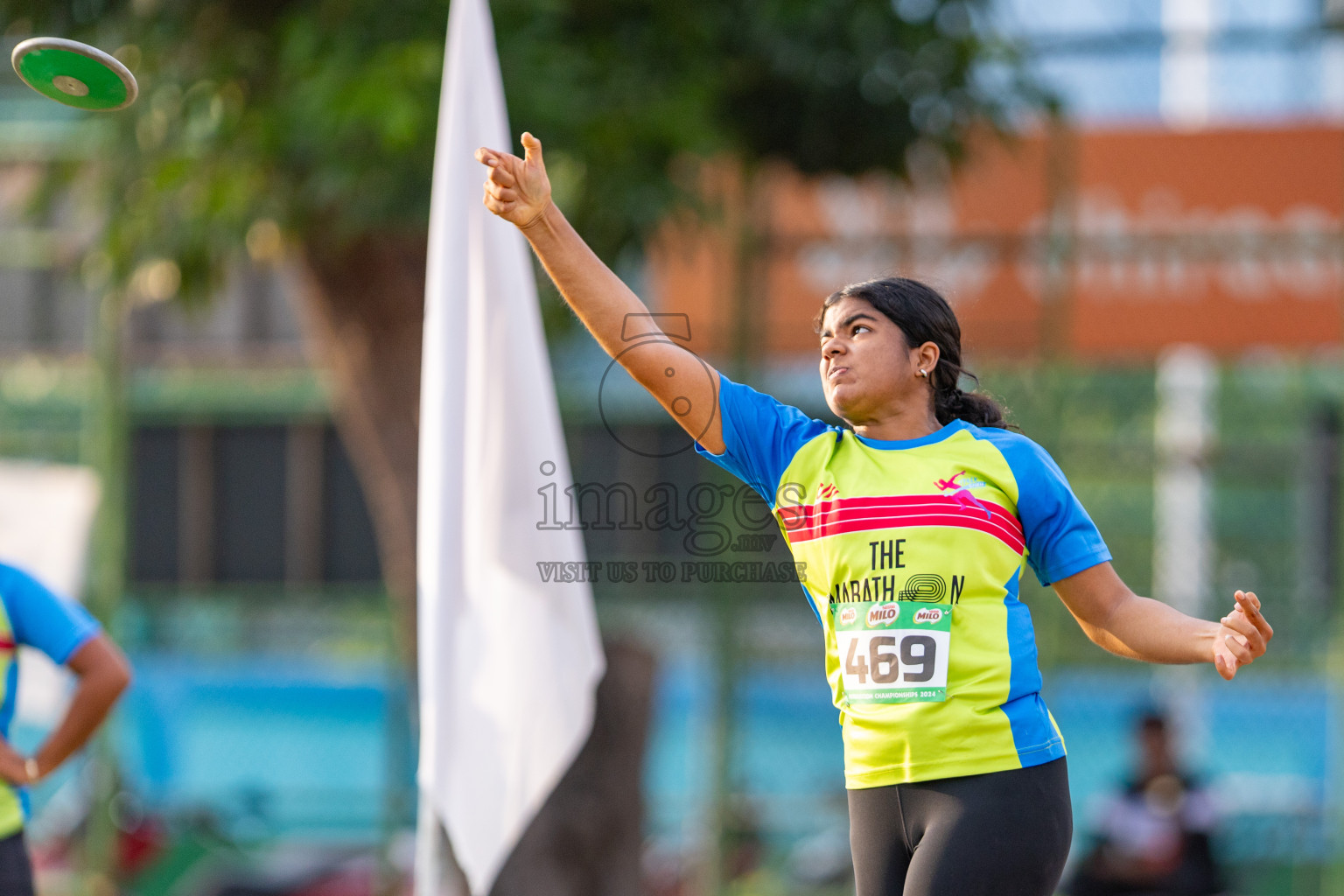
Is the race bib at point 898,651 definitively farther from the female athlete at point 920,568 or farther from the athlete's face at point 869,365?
the athlete's face at point 869,365

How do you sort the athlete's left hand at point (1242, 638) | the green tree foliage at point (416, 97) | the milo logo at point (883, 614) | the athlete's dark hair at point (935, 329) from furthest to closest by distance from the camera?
the green tree foliage at point (416, 97) < the athlete's dark hair at point (935, 329) < the milo logo at point (883, 614) < the athlete's left hand at point (1242, 638)

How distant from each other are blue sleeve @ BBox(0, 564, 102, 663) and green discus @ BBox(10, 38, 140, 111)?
1.10 metres

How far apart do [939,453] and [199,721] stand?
10149 mm

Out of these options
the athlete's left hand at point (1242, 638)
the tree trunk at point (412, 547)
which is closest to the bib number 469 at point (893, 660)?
the athlete's left hand at point (1242, 638)

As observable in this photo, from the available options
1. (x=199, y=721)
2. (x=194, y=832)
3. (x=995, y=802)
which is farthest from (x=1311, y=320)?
(x=199, y=721)

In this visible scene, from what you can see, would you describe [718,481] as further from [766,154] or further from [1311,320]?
[1311,320]

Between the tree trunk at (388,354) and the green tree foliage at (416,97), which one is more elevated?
the green tree foliage at (416,97)

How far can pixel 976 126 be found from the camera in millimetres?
5539

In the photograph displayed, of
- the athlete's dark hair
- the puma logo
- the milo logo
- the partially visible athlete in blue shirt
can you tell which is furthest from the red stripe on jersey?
the partially visible athlete in blue shirt

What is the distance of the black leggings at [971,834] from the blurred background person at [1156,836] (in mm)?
3707

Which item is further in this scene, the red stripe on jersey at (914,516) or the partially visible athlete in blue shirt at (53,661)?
the partially visible athlete in blue shirt at (53,661)

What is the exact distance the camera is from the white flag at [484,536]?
3.40m

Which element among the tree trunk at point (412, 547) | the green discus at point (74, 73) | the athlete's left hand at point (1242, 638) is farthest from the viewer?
the tree trunk at point (412, 547)

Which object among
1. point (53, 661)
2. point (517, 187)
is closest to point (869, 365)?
point (517, 187)
